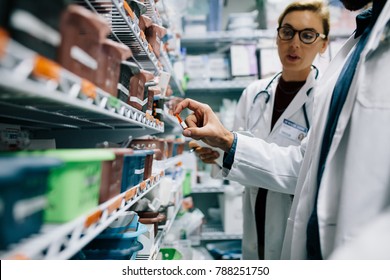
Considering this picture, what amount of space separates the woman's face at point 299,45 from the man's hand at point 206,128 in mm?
702

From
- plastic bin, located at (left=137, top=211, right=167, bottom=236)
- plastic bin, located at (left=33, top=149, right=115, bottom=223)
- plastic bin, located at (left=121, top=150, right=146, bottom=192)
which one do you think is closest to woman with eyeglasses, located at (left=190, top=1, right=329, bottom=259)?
plastic bin, located at (left=137, top=211, right=167, bottom=236)

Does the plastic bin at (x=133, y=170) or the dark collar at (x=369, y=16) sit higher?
the dark collar at (x=369, y=16)

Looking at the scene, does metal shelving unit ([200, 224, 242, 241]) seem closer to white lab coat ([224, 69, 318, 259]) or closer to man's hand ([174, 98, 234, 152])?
white lab coat ([224, 69, 318, 259])

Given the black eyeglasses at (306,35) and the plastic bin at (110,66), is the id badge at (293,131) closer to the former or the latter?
the black eyeglasses at (306,35)

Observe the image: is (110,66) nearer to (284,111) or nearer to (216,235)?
(284,111)

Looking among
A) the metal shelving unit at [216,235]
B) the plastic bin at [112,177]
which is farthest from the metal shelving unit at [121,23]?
the metal shelving unit at [216,235]

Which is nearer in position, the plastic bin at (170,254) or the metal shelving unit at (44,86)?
the metal shelving unit at (44,86)

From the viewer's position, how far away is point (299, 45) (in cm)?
162

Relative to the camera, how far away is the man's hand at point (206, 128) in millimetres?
1237

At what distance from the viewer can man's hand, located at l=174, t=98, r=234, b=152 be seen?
1237 mm

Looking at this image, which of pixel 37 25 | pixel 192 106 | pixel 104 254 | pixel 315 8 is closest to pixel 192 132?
pixel 192 106

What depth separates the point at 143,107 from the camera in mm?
1226

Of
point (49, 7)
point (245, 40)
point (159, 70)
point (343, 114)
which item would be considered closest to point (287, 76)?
point (159, 70)

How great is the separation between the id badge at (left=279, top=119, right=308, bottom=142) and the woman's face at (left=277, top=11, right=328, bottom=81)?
0.34m
